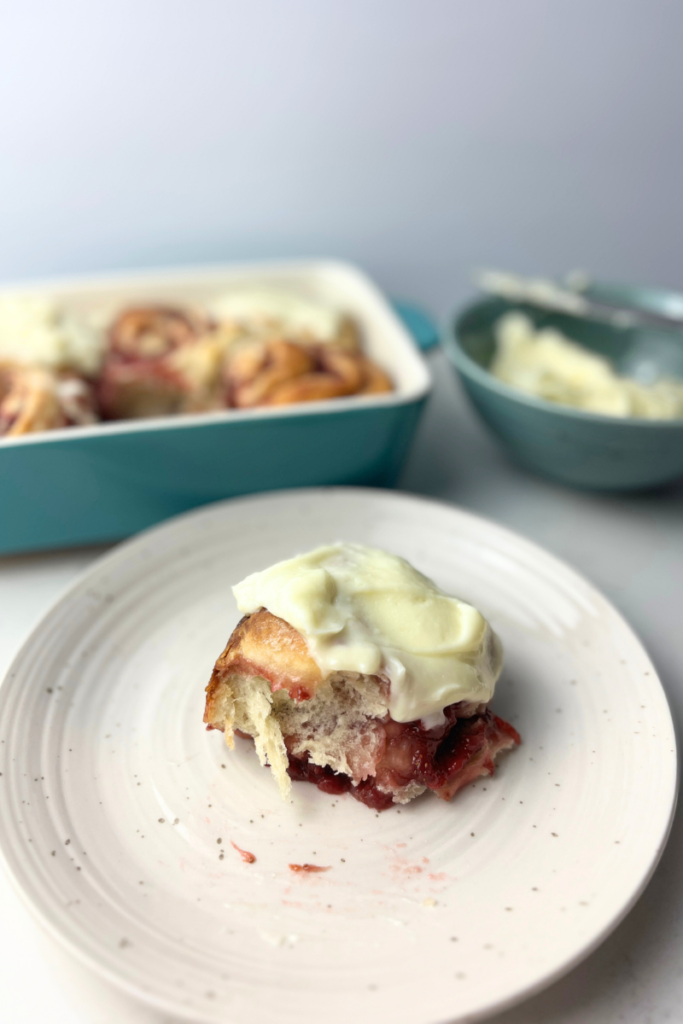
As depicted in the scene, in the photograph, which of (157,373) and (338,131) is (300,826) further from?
(338,131)

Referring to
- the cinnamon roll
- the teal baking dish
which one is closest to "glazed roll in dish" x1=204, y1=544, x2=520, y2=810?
the teal baking dish

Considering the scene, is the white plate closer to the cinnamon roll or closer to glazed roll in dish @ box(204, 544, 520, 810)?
glazed roll in dish @ box(204, 544, 520, 810)

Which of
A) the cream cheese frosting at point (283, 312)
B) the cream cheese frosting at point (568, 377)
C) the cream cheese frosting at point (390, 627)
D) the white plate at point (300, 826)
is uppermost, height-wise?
the cream cheese frosting at point (568, 377)

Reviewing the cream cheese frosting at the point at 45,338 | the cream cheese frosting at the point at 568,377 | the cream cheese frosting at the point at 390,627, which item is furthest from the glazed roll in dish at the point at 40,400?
the cream cheese frosting at the point at 568,377

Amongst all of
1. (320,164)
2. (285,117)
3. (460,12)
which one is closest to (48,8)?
(285,117)

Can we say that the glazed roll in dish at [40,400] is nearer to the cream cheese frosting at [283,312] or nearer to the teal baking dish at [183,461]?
the teal baking dish at [183,461]

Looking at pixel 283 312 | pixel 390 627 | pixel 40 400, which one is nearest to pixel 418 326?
pixel 283 312

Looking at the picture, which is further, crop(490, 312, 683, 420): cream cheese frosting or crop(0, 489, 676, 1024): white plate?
crop(490, 312, 683, 420): cream cheese frosting
